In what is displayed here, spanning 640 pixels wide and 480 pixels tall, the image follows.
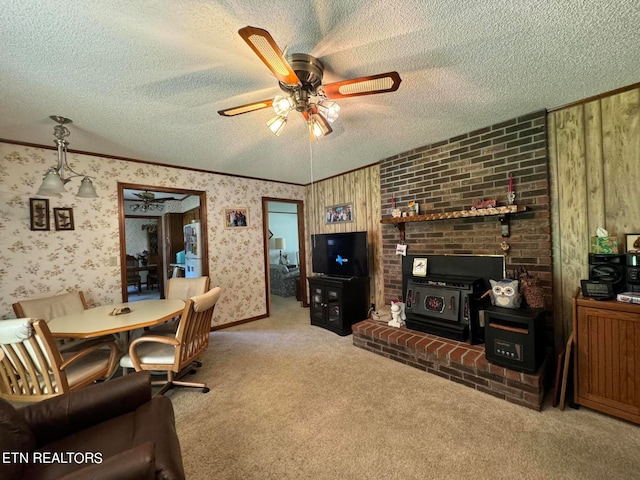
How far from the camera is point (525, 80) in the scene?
5.77ft

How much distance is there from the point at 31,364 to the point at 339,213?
12.1ft

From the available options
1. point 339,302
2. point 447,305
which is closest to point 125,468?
point 447,305

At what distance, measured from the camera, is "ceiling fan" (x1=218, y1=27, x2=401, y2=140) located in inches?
45.3

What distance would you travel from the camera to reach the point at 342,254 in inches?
150

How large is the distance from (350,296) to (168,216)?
5176 mm

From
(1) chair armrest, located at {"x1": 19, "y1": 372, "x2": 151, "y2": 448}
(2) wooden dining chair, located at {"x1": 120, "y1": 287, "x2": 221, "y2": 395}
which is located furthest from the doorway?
(1) chair armrest, located at {"x1": 19, "y1": 372, "x2": 151, "y2": 448}

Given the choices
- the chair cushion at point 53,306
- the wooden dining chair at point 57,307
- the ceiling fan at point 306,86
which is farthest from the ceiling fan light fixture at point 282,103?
the chair cushion at point 53,306

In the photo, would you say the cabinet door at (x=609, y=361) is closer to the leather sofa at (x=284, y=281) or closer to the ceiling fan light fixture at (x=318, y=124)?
the ceiling fan light fixture at (x=318, y=124)

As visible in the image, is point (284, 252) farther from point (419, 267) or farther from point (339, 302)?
point (419, 267)

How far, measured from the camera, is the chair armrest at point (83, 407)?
1157 millimetres

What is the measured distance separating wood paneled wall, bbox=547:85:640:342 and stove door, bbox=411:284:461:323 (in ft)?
2.65

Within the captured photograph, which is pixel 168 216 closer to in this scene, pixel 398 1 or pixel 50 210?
pixel 50 210

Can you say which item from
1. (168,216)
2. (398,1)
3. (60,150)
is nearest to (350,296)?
(398,1)

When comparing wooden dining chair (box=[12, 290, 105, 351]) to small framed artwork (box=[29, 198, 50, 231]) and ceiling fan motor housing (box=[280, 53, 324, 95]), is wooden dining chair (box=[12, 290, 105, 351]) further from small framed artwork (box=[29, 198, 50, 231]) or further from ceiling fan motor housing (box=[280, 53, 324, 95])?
ceiling fan motor housing (box=[280, 53, 324, 95])
